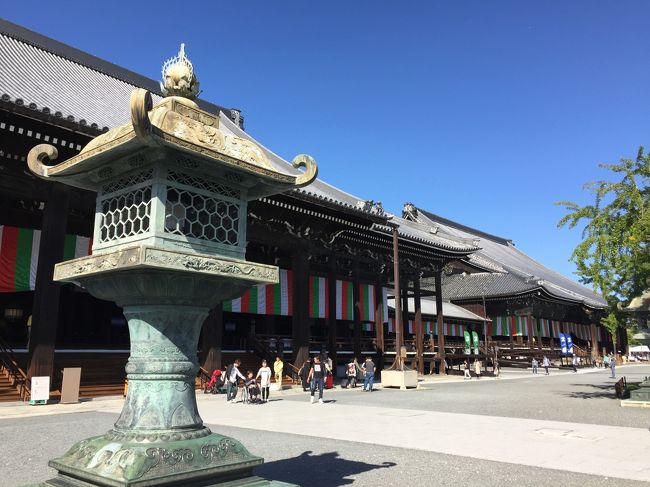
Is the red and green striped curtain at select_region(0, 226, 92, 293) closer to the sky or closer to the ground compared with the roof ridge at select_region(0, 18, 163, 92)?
closer to the ground

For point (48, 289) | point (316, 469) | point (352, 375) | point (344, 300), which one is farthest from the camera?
point (344, 300)

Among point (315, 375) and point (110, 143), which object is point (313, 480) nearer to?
point (110, 143)

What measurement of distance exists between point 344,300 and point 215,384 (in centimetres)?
958

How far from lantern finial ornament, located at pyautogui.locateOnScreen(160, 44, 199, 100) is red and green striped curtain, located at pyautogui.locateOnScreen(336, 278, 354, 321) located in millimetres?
20866

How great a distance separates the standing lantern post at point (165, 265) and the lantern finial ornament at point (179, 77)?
0.03 ft

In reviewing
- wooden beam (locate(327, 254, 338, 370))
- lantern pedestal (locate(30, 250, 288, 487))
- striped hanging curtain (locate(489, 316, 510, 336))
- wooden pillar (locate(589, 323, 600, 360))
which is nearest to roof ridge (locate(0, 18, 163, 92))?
wooden beam (locate(327, 254, 338, 370))

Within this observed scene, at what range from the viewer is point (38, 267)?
45.3ft

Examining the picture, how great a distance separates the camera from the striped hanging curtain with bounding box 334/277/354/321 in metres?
25.1

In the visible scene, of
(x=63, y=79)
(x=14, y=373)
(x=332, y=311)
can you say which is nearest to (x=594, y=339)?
(x=332, y=311)

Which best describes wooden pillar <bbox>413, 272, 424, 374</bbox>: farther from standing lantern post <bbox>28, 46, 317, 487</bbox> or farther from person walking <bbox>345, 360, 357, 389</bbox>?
standing lantern post <bbox>28, 46, 317, 487</bbox>

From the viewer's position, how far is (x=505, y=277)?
4522 centimetres

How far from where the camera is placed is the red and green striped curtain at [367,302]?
1034 inches

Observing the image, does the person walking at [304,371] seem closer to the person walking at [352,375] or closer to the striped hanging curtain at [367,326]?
the person walking at [352,375]

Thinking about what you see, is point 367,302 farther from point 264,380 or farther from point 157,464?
point 157,464
